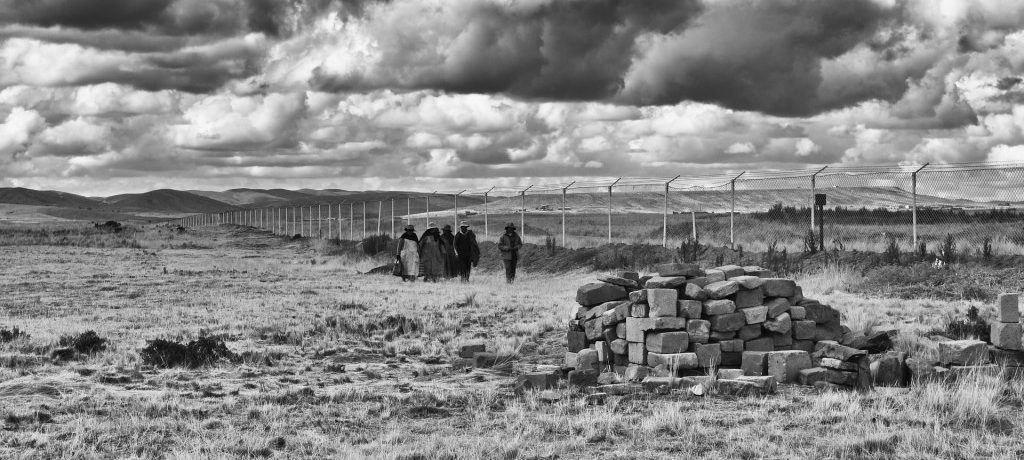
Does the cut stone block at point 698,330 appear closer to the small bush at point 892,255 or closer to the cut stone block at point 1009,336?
the cut stone block at point 1009,336

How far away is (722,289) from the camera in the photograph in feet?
44.3

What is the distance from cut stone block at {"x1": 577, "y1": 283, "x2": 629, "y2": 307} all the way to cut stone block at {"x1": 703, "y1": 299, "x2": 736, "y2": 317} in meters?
1.80

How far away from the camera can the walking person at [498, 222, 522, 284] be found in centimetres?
2748

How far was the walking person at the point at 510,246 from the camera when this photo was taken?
27.5 meters

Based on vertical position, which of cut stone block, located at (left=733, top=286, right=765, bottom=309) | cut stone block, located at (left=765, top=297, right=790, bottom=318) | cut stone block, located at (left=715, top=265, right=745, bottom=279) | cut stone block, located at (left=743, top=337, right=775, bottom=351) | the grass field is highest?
cut stone block, located at (left=715, top=265, right=745, bottom=279)

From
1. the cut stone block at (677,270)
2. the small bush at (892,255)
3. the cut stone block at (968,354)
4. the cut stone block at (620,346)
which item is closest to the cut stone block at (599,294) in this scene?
the cut stone block at (620,346)

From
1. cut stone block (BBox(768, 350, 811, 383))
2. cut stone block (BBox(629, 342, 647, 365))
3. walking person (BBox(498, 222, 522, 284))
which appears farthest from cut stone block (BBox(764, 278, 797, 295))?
walking person (BBox(498, 222, 522, 284))

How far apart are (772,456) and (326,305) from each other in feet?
49.2

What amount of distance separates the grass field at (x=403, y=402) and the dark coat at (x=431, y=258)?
8.37 meters

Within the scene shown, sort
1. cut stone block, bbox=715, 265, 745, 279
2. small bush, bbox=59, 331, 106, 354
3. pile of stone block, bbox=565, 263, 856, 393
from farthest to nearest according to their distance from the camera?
small bush, bbox=59, 331, 106, 354 < cut stone block, bbox=715, 265, 745, 279 < pile of stone block, bbox=565, 263, 856, 393

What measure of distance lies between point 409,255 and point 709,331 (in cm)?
1787

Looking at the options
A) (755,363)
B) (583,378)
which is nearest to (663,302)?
(755,363)

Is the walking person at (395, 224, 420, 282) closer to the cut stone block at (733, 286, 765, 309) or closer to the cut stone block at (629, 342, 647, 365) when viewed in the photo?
the cut stone block at (629, 342, 647, 365)

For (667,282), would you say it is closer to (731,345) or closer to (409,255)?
(731,345)
